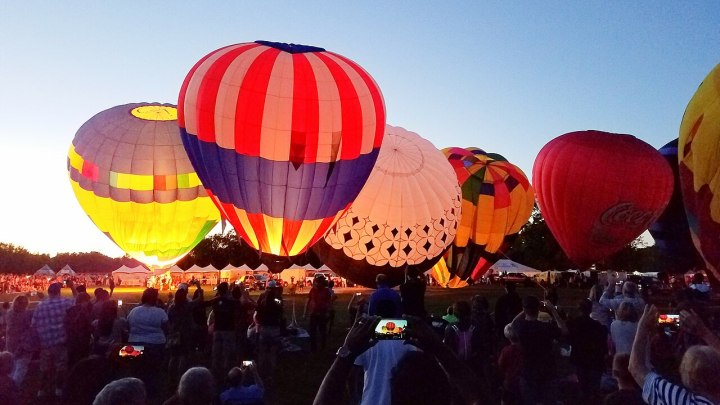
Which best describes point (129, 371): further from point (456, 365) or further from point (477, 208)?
point (477, 208)

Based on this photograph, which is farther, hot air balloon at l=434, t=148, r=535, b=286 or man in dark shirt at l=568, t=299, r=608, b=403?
hot air balloon at l=434, t=148, r=535, b=286

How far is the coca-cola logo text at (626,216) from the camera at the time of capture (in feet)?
52.8

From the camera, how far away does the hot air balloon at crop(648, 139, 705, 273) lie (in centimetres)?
1761

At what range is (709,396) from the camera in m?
2.45

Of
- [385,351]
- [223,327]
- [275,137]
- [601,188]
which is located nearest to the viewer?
[385,351]

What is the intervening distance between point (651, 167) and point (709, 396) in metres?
15.0

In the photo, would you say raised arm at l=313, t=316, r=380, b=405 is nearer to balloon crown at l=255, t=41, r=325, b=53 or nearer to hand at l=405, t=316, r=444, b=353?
hand at l=405, t=316, r=444, b=353

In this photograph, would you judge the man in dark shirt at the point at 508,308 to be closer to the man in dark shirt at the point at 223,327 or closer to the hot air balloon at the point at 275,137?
the man in dark shirt at the point at 223,327

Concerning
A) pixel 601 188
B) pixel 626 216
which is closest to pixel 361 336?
pixel 601 188

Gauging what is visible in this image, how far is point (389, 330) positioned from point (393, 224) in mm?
11852

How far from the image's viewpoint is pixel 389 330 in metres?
2.39

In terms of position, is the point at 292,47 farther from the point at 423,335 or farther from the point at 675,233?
the point at 675,233

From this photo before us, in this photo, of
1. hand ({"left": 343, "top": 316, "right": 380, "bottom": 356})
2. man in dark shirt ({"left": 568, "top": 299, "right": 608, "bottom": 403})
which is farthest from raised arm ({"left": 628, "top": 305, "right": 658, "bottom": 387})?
man in dark shirt ({"left": 568, "top": 299, "right": 608, "bottom": 403})

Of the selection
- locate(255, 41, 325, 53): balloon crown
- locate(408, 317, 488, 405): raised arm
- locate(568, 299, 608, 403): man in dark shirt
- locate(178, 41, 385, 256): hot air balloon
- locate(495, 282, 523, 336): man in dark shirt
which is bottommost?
locate(568, 299, 608, 403): man in dark shirt
